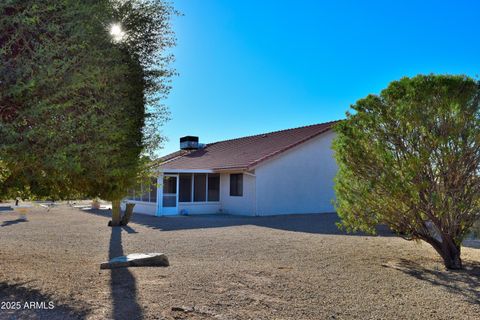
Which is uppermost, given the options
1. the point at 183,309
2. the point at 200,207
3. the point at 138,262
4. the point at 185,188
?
the point at 185,188

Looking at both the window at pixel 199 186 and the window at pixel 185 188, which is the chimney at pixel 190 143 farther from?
the window at pixel 185 188

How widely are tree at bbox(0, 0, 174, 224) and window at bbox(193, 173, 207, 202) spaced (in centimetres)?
1433

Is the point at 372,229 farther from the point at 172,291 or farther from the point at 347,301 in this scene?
the point at 172,291

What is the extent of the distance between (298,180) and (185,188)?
6.29 metres

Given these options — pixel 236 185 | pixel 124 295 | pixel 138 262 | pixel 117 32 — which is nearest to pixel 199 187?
pixel 236 185

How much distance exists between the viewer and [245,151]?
23766mm

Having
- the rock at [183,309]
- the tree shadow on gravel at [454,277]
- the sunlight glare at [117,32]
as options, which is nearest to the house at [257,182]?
the tree shadow on gravel at [454,277]

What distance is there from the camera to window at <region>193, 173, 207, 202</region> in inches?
858

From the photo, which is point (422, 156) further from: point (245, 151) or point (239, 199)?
point (245, 151)

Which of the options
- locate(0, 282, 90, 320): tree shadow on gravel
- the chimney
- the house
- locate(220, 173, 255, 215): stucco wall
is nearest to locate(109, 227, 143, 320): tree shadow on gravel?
locate(0, 282, 90, 320): tree shadow on gravel

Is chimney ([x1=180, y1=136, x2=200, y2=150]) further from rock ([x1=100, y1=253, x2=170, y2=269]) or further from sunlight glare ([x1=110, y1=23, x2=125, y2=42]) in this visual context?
rock ([x1=100, y1=253, x2=170, y2=269])

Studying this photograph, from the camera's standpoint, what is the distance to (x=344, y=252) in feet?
30.0

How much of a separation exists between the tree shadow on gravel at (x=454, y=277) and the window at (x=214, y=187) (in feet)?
48.4

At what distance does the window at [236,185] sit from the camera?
20.9 metres
